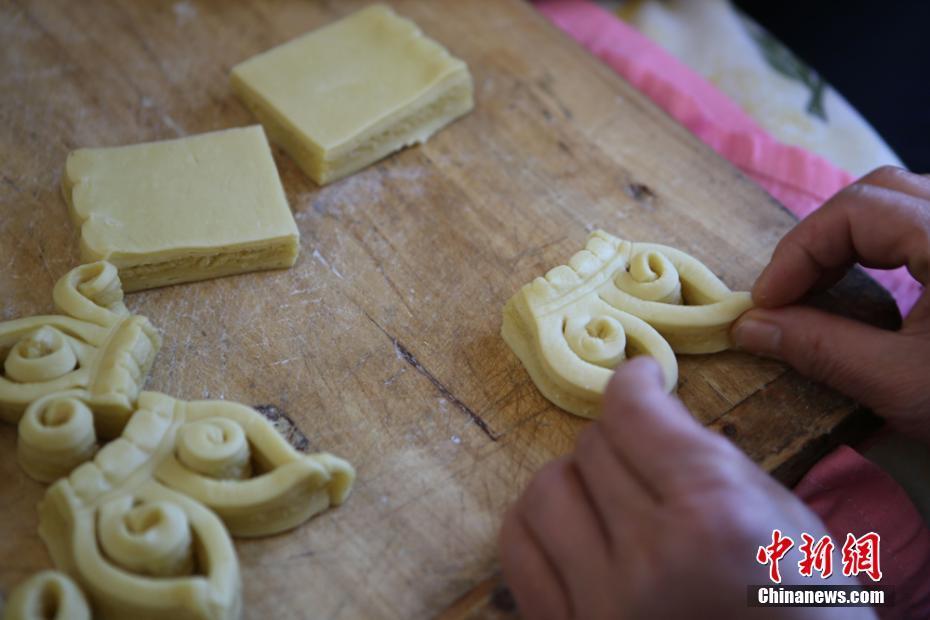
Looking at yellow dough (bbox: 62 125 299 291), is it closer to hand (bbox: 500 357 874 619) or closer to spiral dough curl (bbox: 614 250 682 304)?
spiral dough curl (bbox: 614 250 682 304)

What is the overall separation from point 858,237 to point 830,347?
24cm

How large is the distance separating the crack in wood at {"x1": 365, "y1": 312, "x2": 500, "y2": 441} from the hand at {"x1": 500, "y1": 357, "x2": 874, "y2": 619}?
0.30 m

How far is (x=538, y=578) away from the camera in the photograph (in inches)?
57.0

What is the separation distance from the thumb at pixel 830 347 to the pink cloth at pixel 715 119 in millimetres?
603

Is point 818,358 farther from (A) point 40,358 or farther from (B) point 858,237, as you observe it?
(A) point 40,358

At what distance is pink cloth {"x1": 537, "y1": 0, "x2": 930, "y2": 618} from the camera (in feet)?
6.14

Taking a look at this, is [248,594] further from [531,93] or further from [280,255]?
[531,93]

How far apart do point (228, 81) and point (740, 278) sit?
55.7 inches

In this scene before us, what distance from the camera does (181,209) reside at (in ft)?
6.55

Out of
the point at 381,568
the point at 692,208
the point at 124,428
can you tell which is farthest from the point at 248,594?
the point at 692,208

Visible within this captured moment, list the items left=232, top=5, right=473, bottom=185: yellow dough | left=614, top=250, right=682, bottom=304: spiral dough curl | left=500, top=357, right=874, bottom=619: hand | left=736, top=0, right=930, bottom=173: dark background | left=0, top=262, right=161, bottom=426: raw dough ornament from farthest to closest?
1. left=736, top=0, right=930, bottom=173: dark background
2. left=232, top=5, right=473, bottom=185: yellow dough
3. left=614, top=250, right=682, bottom=304: spiral dough curl
4. left=0, top=262, right=161, bottom=426: raw dough ornament
5. left=500, top=357, right=874, bottom=619: hand

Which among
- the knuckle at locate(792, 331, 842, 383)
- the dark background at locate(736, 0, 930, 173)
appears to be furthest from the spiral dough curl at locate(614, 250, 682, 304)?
the dark background at locate(736, 0, 930, 173)

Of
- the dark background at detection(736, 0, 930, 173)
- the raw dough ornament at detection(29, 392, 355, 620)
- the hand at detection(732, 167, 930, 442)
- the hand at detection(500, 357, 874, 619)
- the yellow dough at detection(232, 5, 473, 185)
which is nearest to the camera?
the hand at detection(500, 357, 874, 619)

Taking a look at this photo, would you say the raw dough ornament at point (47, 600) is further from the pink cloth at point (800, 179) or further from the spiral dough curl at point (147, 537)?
the pink cloth at point (800, 179)
